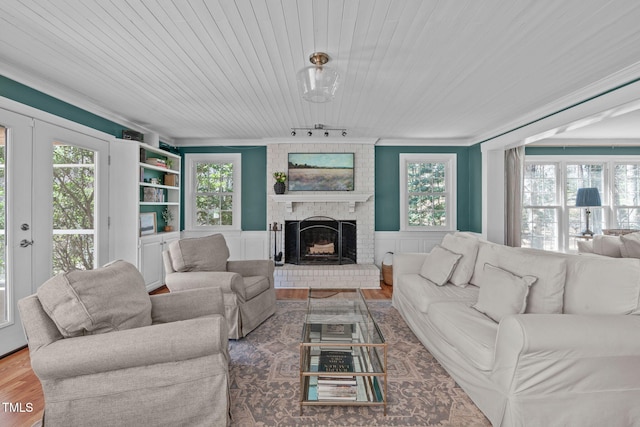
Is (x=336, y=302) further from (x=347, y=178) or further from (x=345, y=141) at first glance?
(x=345, y=141)

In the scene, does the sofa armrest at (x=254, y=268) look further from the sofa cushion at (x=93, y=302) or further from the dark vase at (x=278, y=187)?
the dark vase at (x=278, y=187)

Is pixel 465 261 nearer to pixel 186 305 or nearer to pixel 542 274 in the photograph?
pixel 542 274

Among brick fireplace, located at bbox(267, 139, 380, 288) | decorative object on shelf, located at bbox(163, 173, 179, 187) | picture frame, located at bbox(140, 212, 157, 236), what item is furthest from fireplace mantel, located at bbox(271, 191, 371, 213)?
picture frame, located at bbox(140, 212, 157, 236)

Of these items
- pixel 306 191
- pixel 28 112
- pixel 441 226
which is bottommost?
pixel 441 226

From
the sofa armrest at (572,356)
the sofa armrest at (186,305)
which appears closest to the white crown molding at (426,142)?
the sofa armrest at (186,305)

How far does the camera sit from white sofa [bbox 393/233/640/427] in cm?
143

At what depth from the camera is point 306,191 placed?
16.4ft

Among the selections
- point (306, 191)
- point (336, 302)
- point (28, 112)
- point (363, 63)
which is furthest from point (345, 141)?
point (28, 112)

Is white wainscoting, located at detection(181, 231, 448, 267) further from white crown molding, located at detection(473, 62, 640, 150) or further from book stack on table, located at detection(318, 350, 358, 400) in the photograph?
book stack on table, located at detection(318, 350, 358, 400)

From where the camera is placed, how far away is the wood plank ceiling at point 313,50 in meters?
1.71

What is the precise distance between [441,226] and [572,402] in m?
3.93

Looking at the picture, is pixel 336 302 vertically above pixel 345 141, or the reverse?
pixel 345 141

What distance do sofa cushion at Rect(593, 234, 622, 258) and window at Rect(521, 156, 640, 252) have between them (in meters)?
2.00

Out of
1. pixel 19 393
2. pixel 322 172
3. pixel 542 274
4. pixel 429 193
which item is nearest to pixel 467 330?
pixel 542 274
